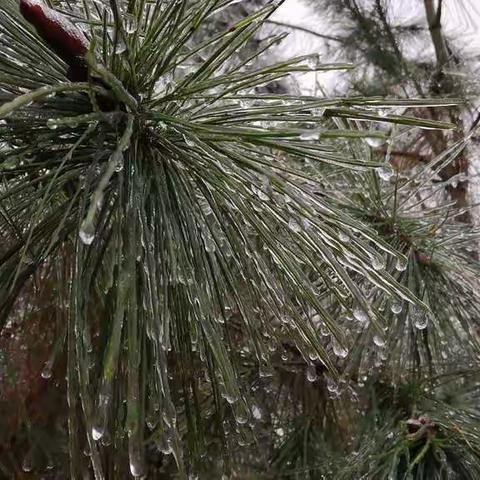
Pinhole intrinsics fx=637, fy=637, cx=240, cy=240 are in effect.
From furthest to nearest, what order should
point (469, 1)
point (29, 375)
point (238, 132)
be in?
point (469, 1) → point (29, 375) → point (238, 132)

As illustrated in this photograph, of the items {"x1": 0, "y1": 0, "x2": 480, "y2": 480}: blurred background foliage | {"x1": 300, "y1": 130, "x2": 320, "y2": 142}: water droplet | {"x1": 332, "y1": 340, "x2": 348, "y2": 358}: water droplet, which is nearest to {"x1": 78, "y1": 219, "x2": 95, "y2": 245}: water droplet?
{"x1": 0, "y1": 0, "x2": 480, "y2": 480}: blurred background foliage

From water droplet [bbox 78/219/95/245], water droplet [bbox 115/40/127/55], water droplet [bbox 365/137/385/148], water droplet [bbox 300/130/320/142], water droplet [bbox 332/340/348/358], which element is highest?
water droplet [bbox 365/137/385/148]

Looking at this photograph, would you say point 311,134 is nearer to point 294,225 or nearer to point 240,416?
point 294,225

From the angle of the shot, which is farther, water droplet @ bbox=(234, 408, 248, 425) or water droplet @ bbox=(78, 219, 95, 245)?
water droplet @ bbox=(234, 408, 248, 425)

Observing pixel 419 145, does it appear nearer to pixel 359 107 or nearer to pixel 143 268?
pixel 359 107

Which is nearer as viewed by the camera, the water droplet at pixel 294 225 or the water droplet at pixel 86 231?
the water droplet at pixel 86 231

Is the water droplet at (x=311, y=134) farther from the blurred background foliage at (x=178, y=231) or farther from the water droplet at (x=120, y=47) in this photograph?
the water droplet at (x=120, y=47)

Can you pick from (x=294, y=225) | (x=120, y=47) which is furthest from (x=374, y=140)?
(x=120, y=47)

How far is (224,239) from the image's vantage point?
57cm

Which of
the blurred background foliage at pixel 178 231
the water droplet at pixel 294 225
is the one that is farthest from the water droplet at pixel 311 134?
the water droplet at pixel 294 225

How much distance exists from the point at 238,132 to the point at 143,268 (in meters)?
0.13

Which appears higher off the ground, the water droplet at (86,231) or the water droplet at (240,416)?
the water droplet at (86,231)

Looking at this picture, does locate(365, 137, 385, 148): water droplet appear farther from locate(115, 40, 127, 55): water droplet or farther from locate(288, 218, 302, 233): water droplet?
locate(115, 40, 127, 55): water droplet

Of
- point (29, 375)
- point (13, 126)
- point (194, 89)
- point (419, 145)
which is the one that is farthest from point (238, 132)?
point (419, 145)
